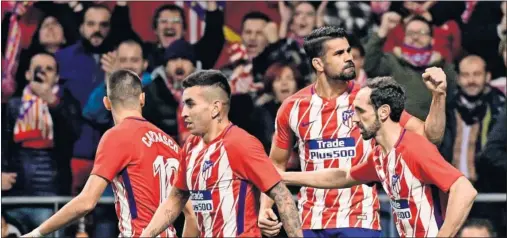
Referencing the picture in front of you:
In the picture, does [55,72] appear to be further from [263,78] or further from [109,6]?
[263,78]

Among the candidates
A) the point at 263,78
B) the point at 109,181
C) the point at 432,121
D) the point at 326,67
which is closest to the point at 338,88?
the point at 326,67

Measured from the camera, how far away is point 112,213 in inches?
525

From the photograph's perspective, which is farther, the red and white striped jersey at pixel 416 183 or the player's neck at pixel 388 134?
the player's neck at pixel 388 134

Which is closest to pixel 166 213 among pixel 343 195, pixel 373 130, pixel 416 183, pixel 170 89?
pixel 373 130

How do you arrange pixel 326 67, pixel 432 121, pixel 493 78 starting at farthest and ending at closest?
pixel 493 78, pixel 326 67, pixel 432 121

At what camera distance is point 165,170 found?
29.4 feet

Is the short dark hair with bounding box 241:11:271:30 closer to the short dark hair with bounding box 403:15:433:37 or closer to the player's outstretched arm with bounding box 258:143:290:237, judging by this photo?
the short dark hair with bounding box 403:15:433:37

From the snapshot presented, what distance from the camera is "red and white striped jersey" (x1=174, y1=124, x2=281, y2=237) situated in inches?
322

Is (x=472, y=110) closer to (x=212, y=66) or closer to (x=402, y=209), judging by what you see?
(x=212, y=66)

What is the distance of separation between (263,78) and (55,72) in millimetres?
2079

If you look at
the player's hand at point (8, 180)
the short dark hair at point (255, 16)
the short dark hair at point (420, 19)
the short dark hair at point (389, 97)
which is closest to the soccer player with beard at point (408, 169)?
the short dark hair at point (389, 97)

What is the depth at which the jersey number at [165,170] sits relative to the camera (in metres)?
8.93

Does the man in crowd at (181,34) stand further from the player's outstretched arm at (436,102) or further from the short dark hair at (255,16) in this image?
the player's outstretched arm at (436,102)

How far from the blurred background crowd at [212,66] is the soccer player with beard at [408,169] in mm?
4568
